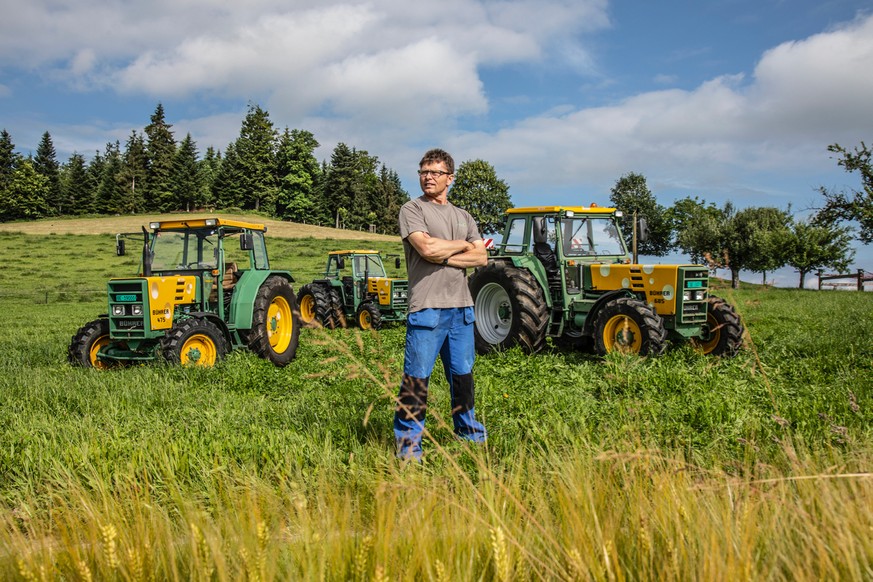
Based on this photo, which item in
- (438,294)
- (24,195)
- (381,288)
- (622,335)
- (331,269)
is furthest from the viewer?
(24,195)

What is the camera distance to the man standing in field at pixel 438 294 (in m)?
3.70

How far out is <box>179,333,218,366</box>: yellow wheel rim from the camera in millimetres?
7957

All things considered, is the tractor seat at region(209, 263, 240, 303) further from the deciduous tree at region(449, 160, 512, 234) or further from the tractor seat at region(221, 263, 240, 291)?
the deciduous tree at region(449, 160, 512, 234)

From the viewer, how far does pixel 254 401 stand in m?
5.70

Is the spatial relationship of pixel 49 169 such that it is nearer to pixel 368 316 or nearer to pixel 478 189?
pixel 478 189

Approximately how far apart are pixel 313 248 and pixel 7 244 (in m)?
18.1

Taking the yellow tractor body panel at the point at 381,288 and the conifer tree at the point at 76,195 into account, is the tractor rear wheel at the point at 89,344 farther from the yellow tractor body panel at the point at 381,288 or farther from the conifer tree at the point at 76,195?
the conifer tree at the point at 76,195

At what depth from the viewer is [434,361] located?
12.4 ft

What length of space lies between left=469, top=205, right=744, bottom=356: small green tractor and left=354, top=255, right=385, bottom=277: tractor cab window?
632cm

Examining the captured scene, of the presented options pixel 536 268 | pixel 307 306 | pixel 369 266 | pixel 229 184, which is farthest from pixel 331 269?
pixel 229 184

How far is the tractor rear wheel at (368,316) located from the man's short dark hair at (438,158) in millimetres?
→ 10125

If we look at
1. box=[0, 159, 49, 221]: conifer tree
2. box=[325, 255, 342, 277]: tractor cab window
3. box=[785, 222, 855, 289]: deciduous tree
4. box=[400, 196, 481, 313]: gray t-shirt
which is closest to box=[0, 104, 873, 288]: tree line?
box=[0, 159, 49, 221]: conifer tree

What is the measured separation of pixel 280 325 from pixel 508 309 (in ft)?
11.9

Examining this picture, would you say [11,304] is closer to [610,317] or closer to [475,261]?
[610,317]
